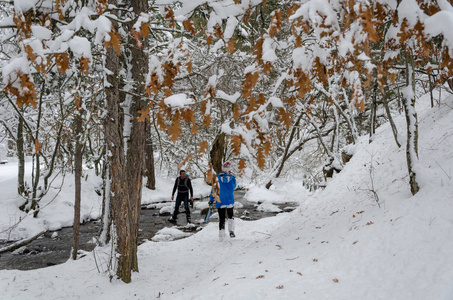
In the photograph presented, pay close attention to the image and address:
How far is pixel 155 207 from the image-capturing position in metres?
15.2

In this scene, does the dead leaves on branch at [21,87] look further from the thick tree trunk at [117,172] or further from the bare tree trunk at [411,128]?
the bare tree trunk at [411,128]

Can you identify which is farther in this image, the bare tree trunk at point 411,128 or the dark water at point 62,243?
the dark water at point 62,243

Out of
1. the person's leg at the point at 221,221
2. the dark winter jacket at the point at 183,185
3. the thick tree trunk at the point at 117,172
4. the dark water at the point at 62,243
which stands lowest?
the dark water at the point at 62,243

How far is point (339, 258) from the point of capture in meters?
3.73

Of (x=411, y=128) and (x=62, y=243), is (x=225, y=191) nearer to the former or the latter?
(x=411, y=128)

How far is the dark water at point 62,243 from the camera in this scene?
7.22m

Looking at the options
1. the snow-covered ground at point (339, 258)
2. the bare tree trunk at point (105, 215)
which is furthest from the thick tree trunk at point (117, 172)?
the bare tree trunk at point (105, 215)

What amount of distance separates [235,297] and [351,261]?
1.41 meters

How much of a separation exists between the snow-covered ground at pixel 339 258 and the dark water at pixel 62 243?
1.17 metres

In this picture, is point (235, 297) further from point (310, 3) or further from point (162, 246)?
point (162, 246)

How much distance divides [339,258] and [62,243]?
8.17m

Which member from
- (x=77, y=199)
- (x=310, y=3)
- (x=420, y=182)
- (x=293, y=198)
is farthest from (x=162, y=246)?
(x=293, y=198)

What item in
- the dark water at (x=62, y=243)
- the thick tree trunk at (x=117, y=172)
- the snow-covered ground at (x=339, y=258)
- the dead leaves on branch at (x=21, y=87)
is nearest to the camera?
the dead leaves on branch at (x=21, y=87)

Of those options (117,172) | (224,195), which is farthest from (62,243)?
(117,172)
